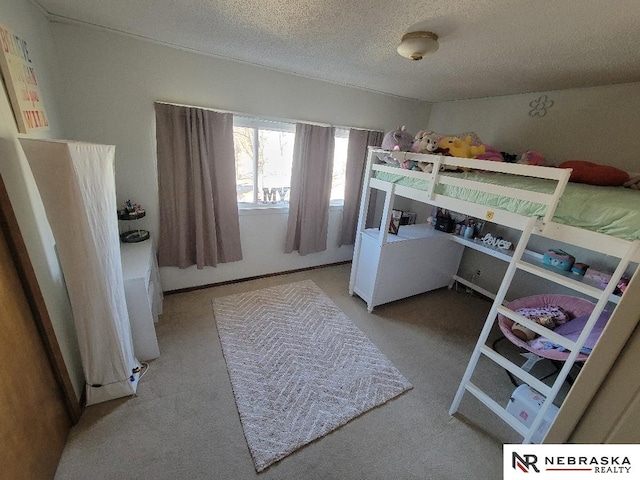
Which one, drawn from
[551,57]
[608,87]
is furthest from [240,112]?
[608,87]

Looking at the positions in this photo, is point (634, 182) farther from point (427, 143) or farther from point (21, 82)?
point (21, 82)

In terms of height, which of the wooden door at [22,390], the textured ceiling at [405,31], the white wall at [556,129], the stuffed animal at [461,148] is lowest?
the wooden door at [22,390]

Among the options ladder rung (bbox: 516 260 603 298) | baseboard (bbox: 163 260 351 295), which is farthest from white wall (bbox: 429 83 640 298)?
baseboard (bbox: 163 260 351 295)

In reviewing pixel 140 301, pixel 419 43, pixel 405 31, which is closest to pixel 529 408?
pixel 419 43

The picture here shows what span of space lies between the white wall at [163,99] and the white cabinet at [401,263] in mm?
1132

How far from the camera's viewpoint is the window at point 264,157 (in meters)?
2.64

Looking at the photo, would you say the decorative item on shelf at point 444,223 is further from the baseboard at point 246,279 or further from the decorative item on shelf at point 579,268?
the baseboard at point 246,279

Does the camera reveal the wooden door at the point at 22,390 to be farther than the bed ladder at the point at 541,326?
No

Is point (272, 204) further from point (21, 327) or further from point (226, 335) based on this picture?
point (21, 327)

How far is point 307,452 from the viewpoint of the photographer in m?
Result: 1.41

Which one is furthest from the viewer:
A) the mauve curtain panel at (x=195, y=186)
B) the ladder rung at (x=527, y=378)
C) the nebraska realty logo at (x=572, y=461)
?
the mauve curtain panel at (x=195, y=186)

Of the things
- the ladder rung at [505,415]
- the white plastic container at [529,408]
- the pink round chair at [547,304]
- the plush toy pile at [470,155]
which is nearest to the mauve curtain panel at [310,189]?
the plush toy pile at [470,155]

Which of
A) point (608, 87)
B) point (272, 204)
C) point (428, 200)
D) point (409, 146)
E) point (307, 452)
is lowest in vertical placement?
point (307, 452)

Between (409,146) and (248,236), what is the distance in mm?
1964
